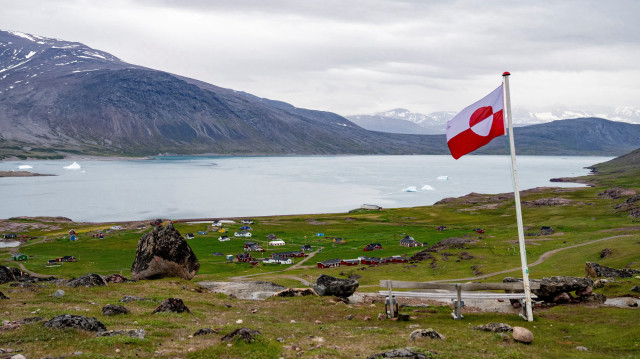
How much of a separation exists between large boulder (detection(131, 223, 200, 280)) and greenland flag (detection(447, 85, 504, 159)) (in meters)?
25.2

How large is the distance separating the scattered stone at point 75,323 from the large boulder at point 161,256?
20.5 m

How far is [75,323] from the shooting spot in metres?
17.5

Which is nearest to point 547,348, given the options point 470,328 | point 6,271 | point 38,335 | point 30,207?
point 470,328

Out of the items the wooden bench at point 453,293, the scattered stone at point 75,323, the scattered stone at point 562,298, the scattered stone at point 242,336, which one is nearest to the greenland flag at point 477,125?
the wooden bench at point 453,293

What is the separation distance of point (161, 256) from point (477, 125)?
27.6 m

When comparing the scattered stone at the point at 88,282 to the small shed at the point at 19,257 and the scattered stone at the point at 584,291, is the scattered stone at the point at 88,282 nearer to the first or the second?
the scattered stone at the point at 584,291

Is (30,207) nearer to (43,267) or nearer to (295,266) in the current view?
(43,267)

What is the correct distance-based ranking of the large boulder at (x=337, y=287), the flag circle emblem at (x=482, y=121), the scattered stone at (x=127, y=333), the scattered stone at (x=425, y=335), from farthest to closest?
the large boulder at (x=337, y=287) → the flag circle emblem at (x=482, y=121) → the scattered stone at (x=425, y=335) → the scattered stone at (x=127, y=333)

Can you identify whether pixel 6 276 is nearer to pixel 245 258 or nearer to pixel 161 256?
pixel 161 256

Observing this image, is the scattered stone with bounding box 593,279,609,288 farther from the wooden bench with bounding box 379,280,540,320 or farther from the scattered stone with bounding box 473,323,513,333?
the scattered stone with bounding box 473,323,513,333

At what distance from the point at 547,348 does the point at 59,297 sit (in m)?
24.2

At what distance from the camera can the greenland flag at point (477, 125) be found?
68.0 ft

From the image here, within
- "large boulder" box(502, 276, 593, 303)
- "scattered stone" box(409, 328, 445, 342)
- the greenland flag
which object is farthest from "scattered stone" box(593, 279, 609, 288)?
"scattered stone" box(409, 328, 445, 342)

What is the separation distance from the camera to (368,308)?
86.9ft
